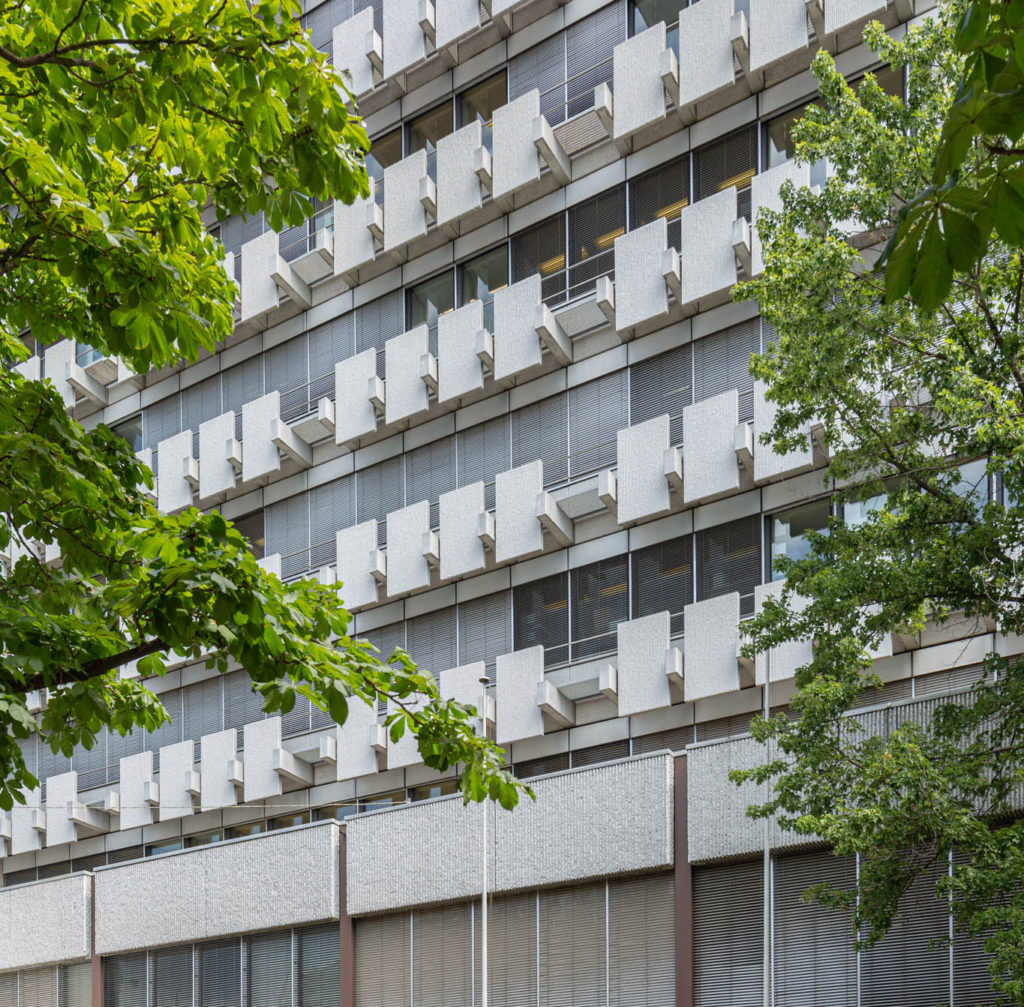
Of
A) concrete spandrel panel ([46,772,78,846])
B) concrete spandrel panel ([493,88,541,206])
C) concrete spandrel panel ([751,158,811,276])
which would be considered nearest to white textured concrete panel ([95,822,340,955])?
concrete spandrel panel ([46,772,78,846])

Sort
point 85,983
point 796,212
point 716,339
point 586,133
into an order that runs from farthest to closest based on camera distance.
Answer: point 85,983, point 586,133, point 716,339, point 796,212

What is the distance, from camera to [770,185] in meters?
23.6

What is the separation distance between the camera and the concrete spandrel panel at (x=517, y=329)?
26.6m

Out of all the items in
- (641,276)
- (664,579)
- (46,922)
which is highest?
(641,276)

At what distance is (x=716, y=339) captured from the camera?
24.8 meters

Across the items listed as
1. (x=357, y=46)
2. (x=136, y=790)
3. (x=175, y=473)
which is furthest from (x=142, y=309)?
(x=136, y=790)

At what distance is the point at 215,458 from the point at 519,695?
10.3 meters

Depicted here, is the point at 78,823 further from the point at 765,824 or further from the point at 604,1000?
the point at 765,824

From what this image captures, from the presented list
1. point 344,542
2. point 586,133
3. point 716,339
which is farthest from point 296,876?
point 586,133

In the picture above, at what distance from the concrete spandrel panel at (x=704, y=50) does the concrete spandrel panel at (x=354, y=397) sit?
8345 mm

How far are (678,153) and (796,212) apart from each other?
8.53 metres

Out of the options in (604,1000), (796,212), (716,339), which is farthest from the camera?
(716,339)

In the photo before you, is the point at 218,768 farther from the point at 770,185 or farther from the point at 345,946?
the point at 770,185

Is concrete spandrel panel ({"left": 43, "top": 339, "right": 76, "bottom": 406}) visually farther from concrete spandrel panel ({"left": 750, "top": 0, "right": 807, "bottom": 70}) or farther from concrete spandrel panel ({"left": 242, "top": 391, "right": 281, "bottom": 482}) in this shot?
concrete spandrel panel ({"left": 750, "top": 0, "right": 807, "bottom": 70})
